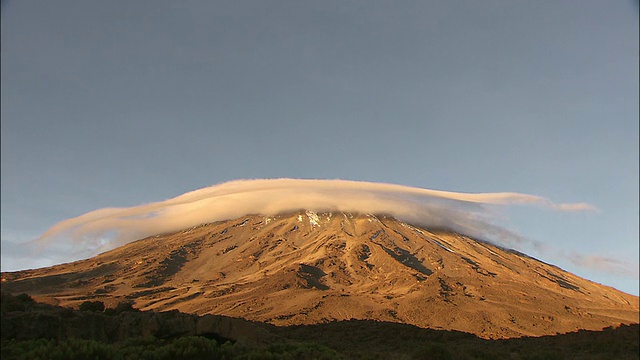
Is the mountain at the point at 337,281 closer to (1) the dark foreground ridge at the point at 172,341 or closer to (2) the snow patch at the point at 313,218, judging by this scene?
(2) the snow patch at the point at 313,218

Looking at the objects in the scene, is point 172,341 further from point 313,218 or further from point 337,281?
point 313,218

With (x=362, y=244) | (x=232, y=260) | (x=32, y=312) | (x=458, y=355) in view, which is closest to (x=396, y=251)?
(x=362, y=244)

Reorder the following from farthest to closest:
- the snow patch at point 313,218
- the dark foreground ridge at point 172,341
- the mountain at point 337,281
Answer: the snow patch at point 313,218 < the mountain at point 337,281 < the dark foreground ridge at point 172,341

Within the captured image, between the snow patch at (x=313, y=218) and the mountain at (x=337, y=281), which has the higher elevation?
the snow patch at (x=313, y=218)

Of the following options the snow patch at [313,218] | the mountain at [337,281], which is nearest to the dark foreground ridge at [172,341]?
the mountain at [337,281]

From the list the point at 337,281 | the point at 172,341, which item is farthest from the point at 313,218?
the point at 172,341

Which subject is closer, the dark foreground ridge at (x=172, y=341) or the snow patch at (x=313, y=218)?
the dark foreground ridge at (x=172, y=341)

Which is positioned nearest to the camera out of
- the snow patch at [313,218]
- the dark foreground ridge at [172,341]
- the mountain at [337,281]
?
the dark foreground ridge at [172,341]
